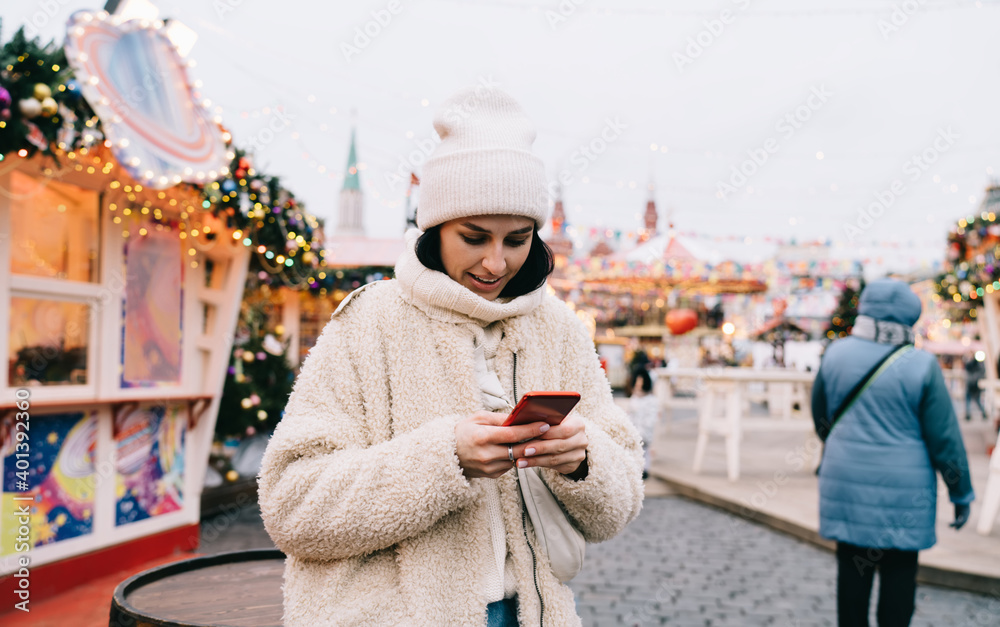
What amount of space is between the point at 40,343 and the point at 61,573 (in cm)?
131

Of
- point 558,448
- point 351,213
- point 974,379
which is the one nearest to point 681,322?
point 974,379

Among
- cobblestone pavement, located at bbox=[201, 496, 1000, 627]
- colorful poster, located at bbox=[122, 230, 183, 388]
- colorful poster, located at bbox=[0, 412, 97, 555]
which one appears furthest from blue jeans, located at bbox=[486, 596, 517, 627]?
colorful poster, located at bbox=[122, 230, 183, 388]

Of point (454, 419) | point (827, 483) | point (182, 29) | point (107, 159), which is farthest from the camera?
point (182, 29)

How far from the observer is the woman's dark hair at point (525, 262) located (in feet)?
4.40

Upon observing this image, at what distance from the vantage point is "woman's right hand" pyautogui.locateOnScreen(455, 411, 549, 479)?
1.08 m

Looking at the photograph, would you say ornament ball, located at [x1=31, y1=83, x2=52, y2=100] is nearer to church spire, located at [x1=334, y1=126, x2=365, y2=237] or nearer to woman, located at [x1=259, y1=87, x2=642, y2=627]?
woman, located at [x1=259, y1=87, x2=642, y2=627]

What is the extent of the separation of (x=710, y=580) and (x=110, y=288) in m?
4.24

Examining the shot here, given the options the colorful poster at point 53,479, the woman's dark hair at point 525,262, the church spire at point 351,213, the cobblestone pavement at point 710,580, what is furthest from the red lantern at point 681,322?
the church spire at point 351,213

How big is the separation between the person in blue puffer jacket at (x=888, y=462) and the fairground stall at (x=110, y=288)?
11.5ft

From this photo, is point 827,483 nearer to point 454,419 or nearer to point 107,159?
point 454,419

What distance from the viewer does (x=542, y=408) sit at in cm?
105

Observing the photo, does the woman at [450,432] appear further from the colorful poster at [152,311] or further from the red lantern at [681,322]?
the red lantern at [681,322]

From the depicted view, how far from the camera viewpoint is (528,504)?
1.26m

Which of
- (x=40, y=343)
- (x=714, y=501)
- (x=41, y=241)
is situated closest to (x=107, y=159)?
(x=41, y=241)
